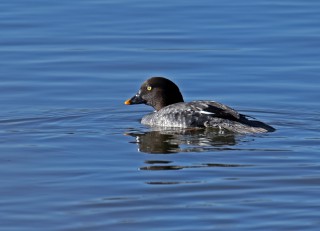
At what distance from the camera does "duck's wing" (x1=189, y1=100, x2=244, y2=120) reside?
613 inches

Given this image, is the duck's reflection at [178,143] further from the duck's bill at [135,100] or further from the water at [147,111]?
the duck's bill at [135,100]

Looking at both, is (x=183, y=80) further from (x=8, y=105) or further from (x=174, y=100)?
(x=8, y=105)

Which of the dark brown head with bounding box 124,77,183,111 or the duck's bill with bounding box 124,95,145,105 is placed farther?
the duck's bill with bounding box 124,95,145,105

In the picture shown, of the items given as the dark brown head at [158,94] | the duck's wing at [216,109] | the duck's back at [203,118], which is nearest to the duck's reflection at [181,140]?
the duck's back at [203,118]

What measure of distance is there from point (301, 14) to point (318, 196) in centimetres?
1261

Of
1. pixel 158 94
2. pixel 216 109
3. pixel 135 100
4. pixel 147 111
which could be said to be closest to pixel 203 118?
pixel 216 109

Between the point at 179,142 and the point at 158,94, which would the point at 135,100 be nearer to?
the point at 158,94

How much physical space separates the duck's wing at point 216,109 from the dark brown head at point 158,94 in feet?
3.01

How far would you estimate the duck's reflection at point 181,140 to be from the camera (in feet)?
47.4

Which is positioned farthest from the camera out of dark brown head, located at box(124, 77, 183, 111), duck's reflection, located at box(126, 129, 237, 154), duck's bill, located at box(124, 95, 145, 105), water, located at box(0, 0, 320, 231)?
duck's bill, located at box(124, 95, 145, 105)

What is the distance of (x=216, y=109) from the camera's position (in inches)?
622

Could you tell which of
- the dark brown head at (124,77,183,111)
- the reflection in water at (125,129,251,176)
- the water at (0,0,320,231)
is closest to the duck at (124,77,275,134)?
the dark brown head at (124,77,183,111)

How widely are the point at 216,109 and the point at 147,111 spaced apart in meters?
2.51

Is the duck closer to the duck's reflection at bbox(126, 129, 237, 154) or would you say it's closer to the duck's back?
the duck's back
